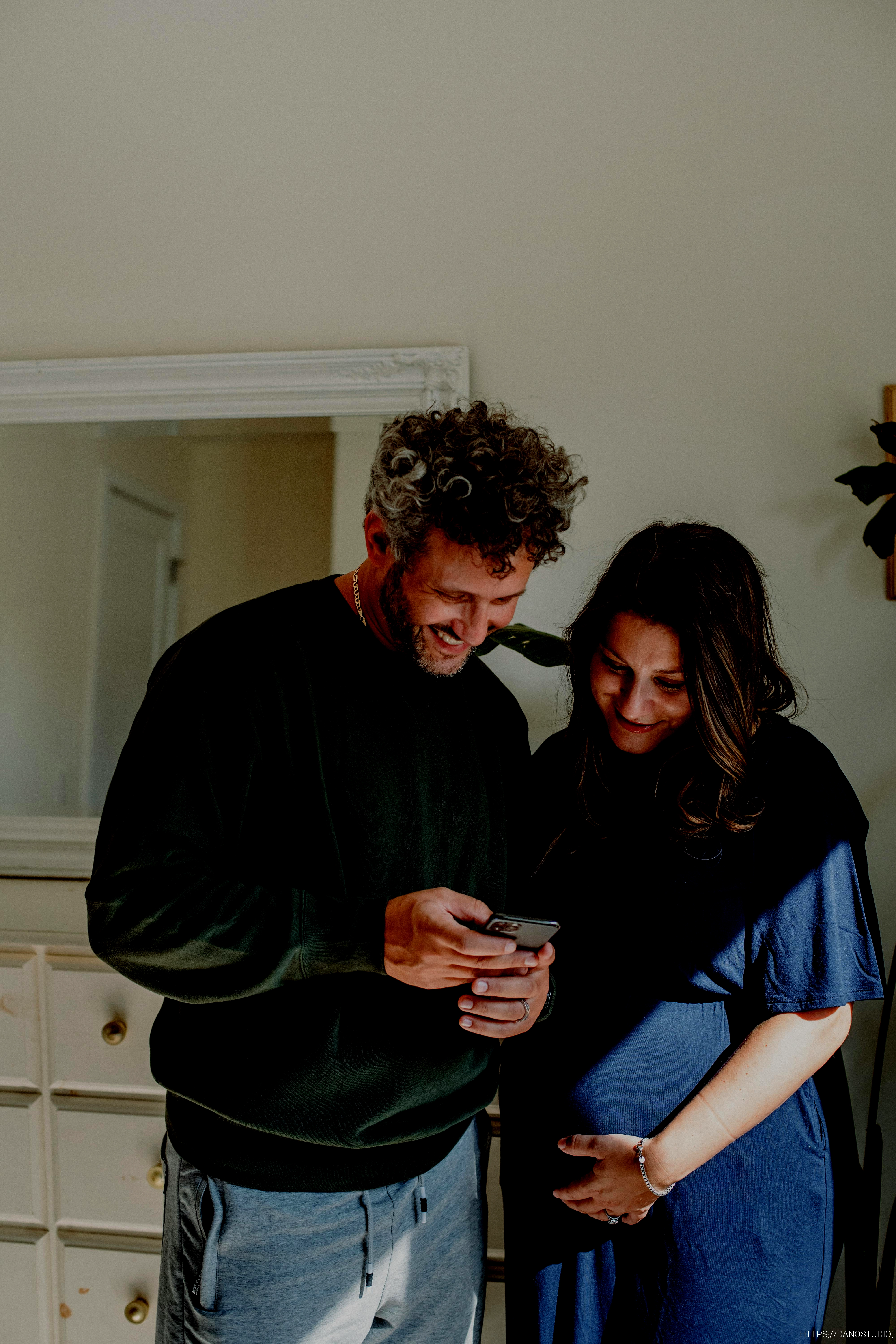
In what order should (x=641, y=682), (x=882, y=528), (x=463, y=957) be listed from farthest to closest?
1. (x=882, y=528)
2. (x=641, y=682)
3. (x=463, y=957)

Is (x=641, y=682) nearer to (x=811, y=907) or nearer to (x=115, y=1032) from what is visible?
(x=811, y=907)

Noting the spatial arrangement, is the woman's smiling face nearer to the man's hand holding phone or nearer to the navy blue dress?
the navy blue dress

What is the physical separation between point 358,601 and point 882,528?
3.46ft

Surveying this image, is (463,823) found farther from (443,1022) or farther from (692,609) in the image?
(692,609)

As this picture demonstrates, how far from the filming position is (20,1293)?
156cm

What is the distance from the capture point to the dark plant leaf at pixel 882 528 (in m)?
1.61

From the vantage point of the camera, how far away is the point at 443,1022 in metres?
1.13

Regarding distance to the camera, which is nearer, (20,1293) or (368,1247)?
(368,1247)

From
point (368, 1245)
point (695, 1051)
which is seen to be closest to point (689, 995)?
point (695, 1051)

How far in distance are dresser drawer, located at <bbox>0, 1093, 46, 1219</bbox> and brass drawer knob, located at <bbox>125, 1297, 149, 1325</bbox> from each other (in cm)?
23

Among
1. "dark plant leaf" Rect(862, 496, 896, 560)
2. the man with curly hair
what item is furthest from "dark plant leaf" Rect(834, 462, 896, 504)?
the man with curly hair

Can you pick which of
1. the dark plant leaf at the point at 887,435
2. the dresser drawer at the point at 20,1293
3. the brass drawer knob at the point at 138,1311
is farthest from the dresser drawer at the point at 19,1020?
the dark plant leaf at the point at 887,435

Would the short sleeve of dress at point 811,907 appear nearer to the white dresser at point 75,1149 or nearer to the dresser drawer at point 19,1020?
the white dresser at point 75,1149

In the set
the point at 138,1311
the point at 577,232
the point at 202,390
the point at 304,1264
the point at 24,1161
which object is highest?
the point at 577,232
